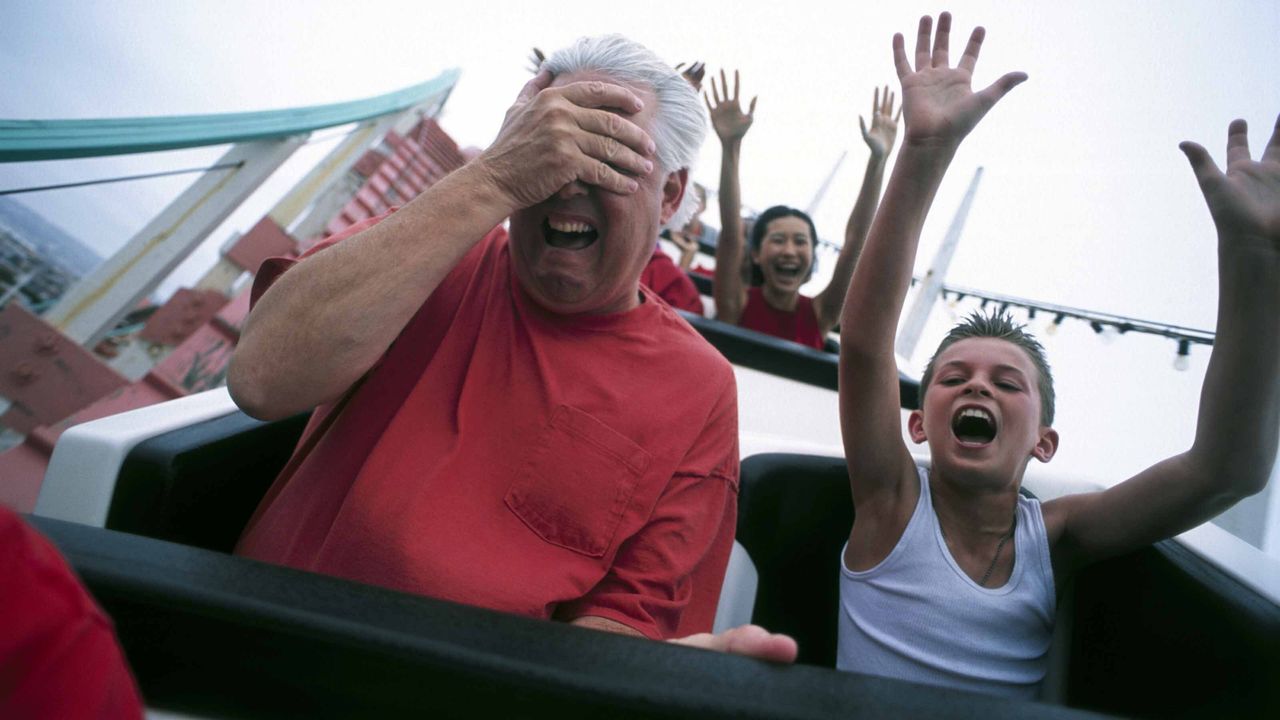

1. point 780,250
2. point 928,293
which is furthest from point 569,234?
point 928,293

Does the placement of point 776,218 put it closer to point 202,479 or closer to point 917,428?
point 917,428

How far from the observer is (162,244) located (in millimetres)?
1756

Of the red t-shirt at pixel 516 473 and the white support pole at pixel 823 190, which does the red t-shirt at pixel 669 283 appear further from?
the white support pole at pixel 823 190

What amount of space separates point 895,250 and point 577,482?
1.55ft

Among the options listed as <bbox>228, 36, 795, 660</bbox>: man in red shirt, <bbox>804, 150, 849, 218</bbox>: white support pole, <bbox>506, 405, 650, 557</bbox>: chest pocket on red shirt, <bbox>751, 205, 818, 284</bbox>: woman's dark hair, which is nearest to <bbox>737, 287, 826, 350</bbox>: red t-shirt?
<bbox>751, 205, 818, 284</bbox>: woman's dark hair

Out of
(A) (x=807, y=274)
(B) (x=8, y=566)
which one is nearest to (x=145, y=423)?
(B) (x=8, y=566)

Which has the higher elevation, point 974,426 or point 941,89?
point 941,89

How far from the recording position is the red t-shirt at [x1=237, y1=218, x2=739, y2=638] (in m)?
0.61

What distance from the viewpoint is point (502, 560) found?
0.62 m

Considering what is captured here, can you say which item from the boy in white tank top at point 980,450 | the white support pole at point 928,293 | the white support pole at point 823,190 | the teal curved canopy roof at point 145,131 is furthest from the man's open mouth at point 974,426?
the white support pole at point 823,190

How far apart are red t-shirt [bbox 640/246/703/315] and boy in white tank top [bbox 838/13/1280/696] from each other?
1310 mm

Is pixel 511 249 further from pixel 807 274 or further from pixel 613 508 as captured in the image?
pixel 807 274

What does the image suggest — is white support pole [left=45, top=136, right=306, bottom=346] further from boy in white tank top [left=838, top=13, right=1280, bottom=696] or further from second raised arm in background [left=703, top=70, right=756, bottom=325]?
boy in white tank top [left=838, top=13, right=1280, bottom=696]

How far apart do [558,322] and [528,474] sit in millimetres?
193
